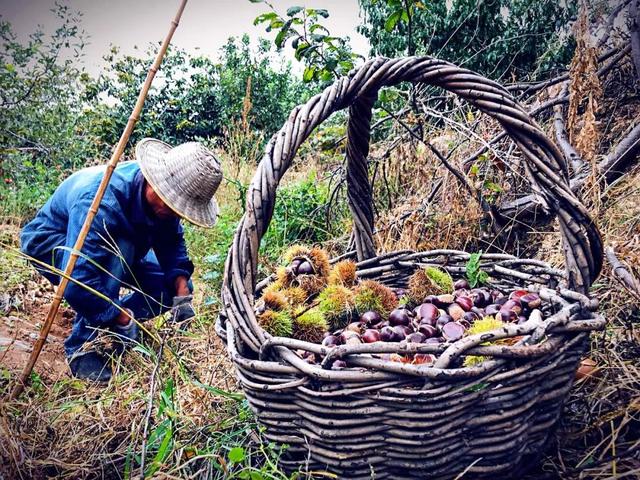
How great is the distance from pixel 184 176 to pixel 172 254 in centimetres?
92

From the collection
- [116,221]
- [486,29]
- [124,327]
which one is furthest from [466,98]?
[486,29]

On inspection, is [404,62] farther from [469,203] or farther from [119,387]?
[119,387]

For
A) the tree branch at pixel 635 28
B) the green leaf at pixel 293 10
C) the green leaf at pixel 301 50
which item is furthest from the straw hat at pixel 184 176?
the tree branch at pixel 635 28

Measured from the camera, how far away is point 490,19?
697 centimetres

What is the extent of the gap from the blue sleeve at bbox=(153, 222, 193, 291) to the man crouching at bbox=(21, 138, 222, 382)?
93 millimetres

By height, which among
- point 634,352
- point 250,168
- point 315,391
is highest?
point 250,168

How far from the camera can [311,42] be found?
2605mm

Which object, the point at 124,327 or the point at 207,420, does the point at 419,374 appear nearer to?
the point at 207,420

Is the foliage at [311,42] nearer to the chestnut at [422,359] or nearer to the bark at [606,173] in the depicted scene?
the bark at [606,173]

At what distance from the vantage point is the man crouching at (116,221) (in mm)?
2311

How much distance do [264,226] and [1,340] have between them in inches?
99.1

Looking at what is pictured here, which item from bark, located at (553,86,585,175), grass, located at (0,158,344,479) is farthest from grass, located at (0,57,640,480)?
bark, located at (553,86,585,175)

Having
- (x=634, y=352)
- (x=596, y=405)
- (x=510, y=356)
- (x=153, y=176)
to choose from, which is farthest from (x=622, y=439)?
(x=153, y=176)

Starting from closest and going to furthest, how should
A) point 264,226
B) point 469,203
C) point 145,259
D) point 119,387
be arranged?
point 264,226
point 119,387
point 469,203
point 145,259
